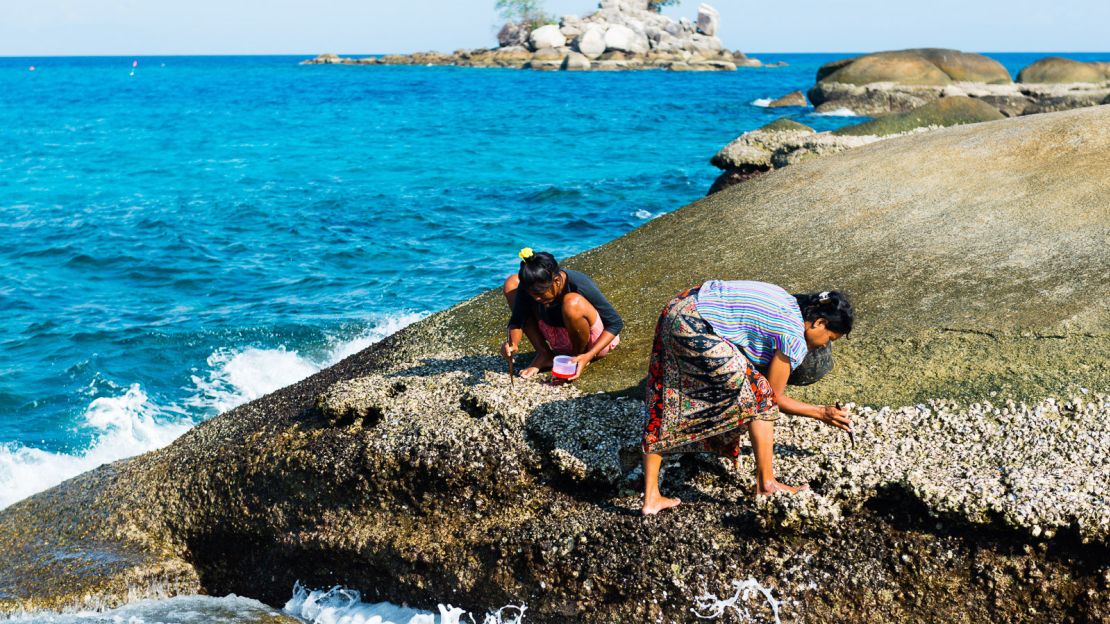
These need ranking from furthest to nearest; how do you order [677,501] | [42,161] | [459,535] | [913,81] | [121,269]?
1. [913,81]
2. [42,161]
3. [121,269]
4. [459,535]
5. [677,501]

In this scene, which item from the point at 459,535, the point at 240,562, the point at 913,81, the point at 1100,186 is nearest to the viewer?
the point at 459,535

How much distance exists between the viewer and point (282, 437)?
6367 millimetres

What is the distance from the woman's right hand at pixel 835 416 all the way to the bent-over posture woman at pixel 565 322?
169 cm

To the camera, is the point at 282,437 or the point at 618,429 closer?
the point at 618,429

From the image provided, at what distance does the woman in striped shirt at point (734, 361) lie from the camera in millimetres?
4648

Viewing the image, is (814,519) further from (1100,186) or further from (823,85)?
(823,85)

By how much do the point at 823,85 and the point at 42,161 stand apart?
29880 millimetres

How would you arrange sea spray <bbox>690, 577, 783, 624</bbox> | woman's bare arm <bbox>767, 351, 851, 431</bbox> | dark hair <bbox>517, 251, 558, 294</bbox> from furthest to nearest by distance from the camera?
dark hair <bbox>517, 251, 558, 294</bbox>, woman's bare arm <bbox>767, 351, 851, 431</bbox>, sea spray <bbox>690, 577, 783, 624</bbox>

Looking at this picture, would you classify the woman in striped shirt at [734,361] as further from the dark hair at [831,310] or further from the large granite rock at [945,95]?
the large granite rock at [945,95]

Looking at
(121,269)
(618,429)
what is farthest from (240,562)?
(121,269)

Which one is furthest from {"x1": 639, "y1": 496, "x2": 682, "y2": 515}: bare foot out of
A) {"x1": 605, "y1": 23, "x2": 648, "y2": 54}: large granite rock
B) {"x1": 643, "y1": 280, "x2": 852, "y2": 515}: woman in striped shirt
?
{"x1": 605, "y1": 23, "x2": 648, "y2": 54}: large granite rock

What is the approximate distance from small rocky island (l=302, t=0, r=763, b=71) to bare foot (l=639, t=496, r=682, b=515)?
85295mm

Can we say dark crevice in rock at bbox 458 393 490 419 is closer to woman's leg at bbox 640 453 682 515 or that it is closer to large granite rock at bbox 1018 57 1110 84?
woman's leg at bbox 640 453 682 515

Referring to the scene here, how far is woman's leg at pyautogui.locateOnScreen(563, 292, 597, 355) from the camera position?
6.02 m
